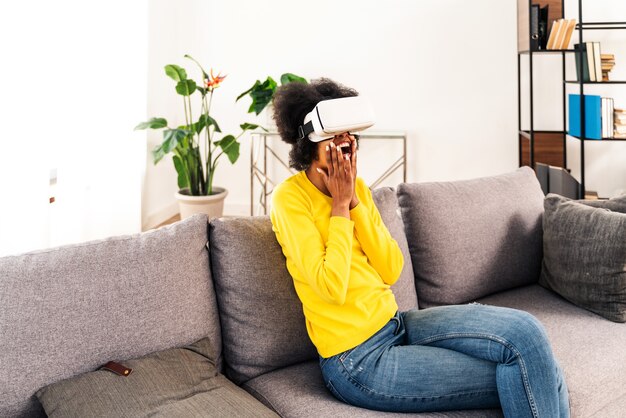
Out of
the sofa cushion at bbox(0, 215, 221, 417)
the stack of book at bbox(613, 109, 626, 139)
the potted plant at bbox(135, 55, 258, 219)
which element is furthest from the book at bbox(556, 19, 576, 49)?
the sofa cushion at bbox(0, 215, 221, 417)

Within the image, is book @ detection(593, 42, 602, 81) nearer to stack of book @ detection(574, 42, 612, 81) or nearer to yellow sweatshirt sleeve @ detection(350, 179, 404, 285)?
stack of book @ detection(574, 42, 612, 81)

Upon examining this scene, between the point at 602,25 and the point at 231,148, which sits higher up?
the point at 602,25

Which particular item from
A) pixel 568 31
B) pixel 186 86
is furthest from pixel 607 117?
pixel 186 86

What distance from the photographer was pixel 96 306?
4.65 feet

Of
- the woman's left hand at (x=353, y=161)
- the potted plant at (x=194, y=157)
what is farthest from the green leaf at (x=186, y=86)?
the woman's left hand at (x=353, y=161)

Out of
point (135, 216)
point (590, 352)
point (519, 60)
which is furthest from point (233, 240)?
point (519, 60)

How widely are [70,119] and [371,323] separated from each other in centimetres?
221

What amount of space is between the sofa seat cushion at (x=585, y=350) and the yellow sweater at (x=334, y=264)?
516mm

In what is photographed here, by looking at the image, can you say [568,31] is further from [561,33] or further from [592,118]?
[592,118]

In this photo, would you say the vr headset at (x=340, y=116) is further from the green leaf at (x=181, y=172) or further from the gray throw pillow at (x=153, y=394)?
the green leaf at (x=181, y=172)

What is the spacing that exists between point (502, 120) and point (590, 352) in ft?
9.92

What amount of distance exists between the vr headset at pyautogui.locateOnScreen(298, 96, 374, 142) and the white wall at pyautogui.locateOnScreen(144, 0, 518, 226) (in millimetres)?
3077

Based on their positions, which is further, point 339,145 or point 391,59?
point 391,59

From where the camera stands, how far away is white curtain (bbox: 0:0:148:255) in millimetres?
2623
